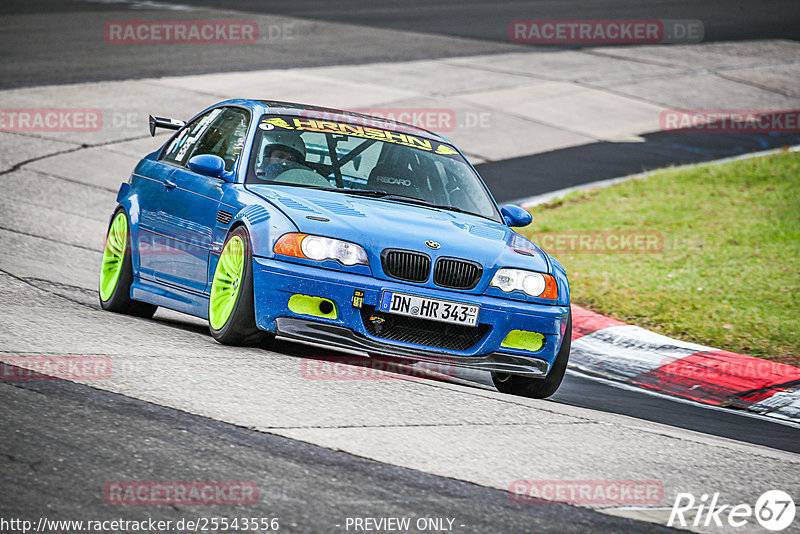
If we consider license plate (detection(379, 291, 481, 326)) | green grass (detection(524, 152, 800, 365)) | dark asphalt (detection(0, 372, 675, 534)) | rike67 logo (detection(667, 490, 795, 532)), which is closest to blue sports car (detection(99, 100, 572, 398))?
license plate (detection(379, 291, 481, 326))

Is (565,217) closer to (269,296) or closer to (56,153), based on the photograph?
(56,153)

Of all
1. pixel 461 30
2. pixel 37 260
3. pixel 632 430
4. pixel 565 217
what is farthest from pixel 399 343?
pixel 461 30

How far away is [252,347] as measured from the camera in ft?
22.2

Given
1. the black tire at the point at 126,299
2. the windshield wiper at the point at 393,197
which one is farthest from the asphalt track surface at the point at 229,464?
the black tire at the point at 126,299

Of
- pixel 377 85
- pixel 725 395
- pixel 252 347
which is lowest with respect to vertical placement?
pixel 725 395

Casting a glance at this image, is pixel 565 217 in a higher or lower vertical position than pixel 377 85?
lower

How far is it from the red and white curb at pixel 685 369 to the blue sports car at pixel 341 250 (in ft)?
A: 5.21

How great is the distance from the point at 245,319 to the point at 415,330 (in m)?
0.97

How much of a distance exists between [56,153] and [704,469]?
1162 cm

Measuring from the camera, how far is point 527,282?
673 centimetres

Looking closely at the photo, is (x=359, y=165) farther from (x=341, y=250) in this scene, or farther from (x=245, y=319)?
(x=245, y=319)

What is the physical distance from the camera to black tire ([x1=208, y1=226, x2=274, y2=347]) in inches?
254

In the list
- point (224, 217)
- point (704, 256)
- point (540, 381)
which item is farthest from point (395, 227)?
point (704, 256)

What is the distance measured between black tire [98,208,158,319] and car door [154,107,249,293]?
362 millimetres
